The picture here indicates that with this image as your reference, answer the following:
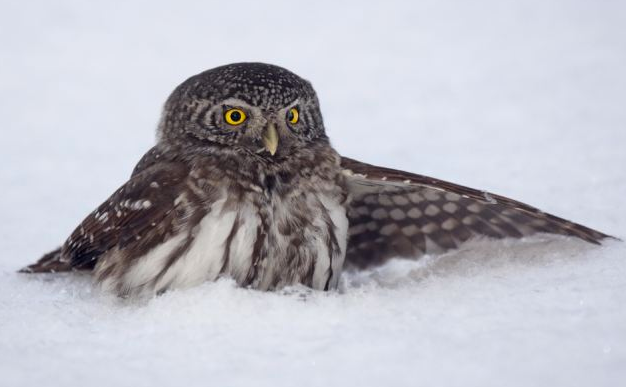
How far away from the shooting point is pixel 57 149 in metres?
6.59

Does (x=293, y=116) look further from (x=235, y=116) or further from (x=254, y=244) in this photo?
(x=254, y=244)

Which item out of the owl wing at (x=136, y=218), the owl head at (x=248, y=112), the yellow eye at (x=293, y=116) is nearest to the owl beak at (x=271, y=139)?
the owl head at (x=248, y=112)

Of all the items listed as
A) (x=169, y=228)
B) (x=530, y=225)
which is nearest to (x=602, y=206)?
(x=530, y=225)

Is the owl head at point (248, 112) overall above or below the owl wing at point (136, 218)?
above

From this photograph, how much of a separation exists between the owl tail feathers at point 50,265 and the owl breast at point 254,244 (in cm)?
46

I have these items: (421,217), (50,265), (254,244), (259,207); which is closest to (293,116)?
(259,207)

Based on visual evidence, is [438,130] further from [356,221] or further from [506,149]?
[356,221]

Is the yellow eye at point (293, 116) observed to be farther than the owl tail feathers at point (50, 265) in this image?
No

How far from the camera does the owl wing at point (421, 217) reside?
3730 millimetres

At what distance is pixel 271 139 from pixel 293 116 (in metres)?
0.22

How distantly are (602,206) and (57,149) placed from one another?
3.98 metres

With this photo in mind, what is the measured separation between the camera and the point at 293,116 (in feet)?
13.0

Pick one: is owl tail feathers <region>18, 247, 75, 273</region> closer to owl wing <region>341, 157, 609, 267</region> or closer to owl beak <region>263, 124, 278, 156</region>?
owl beak <region>263, 124, 278, 156</region>

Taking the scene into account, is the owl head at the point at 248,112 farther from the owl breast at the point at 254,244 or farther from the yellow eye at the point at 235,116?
the owl breast at the point at 254,244
